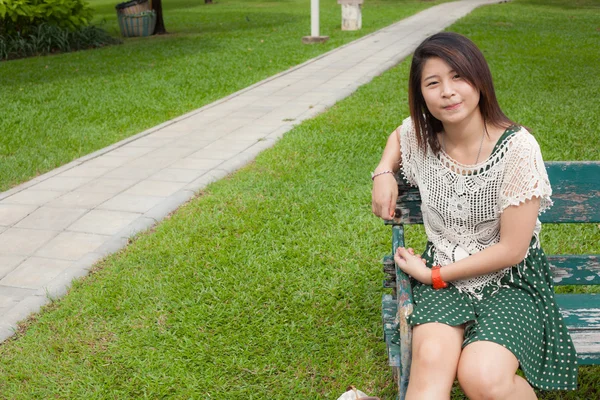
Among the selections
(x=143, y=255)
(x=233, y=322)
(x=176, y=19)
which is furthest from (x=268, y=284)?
(x=176, y=19)

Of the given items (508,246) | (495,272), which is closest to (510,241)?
(508,246)

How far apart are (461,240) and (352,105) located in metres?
5.60

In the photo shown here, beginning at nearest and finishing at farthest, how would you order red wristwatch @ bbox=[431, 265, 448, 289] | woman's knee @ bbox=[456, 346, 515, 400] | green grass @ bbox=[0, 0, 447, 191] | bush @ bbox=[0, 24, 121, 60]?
woman's knee @ bbox=[456, 346, 515, 400], red wristwatch @ bbox=[431, 265, 448, 289], green grass @ bbox=[0, 0, 447, 191], bush @ bbox=[0, 24, 121, 60]

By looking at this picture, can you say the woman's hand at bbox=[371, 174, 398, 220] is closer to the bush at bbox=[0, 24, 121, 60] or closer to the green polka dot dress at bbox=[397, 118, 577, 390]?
the green polka dot dress at bbox=[397, 118, 577, 390]

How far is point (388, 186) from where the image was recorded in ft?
8.60

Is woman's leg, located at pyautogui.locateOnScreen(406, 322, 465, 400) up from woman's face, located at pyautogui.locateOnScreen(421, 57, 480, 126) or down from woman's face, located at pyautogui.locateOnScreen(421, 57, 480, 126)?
down

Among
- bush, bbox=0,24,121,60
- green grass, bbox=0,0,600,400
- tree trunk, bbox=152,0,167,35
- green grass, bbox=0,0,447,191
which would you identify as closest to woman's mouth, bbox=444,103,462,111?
green grass, bbox=0,0,600,400

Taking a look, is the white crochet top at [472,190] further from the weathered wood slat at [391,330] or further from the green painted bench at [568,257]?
the weathered wood slat at [391,330]

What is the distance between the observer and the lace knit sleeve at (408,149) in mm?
2600

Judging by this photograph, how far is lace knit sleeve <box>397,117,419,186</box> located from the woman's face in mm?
214

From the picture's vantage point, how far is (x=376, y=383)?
2926 millimetres

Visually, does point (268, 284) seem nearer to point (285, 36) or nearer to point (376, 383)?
point (376, 383)

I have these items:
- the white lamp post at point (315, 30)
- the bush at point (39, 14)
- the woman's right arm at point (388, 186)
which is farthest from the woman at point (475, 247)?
the bush at point (39, 14)

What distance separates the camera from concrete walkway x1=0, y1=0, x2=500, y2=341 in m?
4.10
